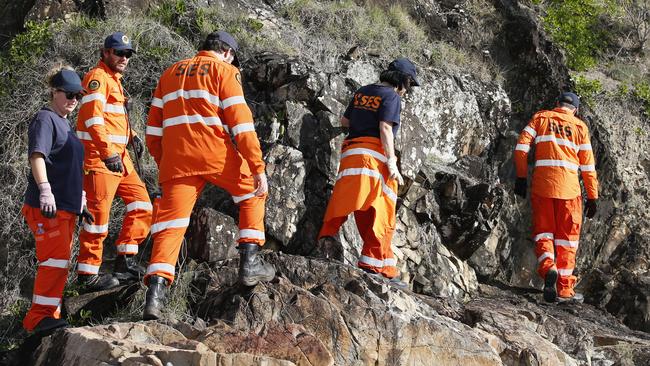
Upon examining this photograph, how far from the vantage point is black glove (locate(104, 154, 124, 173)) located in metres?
Result: 6.53

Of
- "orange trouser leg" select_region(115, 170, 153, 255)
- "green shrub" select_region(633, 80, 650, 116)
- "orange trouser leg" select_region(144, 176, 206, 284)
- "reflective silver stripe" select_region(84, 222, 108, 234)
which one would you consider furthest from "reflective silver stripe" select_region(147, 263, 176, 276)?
"green shrub" select_region(633, 80, 650, 116)

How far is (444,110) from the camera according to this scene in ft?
33.0

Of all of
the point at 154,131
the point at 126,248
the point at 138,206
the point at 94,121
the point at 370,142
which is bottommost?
the point at 126,248

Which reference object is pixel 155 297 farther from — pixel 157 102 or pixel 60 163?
pixel 157 102

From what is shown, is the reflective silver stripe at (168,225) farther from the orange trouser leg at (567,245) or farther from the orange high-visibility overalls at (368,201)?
the orange trouser leg at (567,245)

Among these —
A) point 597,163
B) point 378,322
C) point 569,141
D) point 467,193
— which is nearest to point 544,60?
point 597,163

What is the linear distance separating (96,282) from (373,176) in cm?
245

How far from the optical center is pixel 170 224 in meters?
5.72

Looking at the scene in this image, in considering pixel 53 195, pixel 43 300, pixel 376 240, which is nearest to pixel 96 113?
pixel 53 195

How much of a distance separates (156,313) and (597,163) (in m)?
6.78

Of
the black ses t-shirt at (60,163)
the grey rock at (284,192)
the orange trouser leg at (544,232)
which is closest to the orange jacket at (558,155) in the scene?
the orange trouser leg at (544,232)

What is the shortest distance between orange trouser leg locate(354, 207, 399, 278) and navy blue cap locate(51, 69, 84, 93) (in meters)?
2.64

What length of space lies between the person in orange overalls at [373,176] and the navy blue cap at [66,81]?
2405mm

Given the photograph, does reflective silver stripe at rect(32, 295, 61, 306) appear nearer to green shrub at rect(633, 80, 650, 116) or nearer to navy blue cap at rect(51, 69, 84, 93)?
navy blue cap at rect(51, 69, 84, 93)
